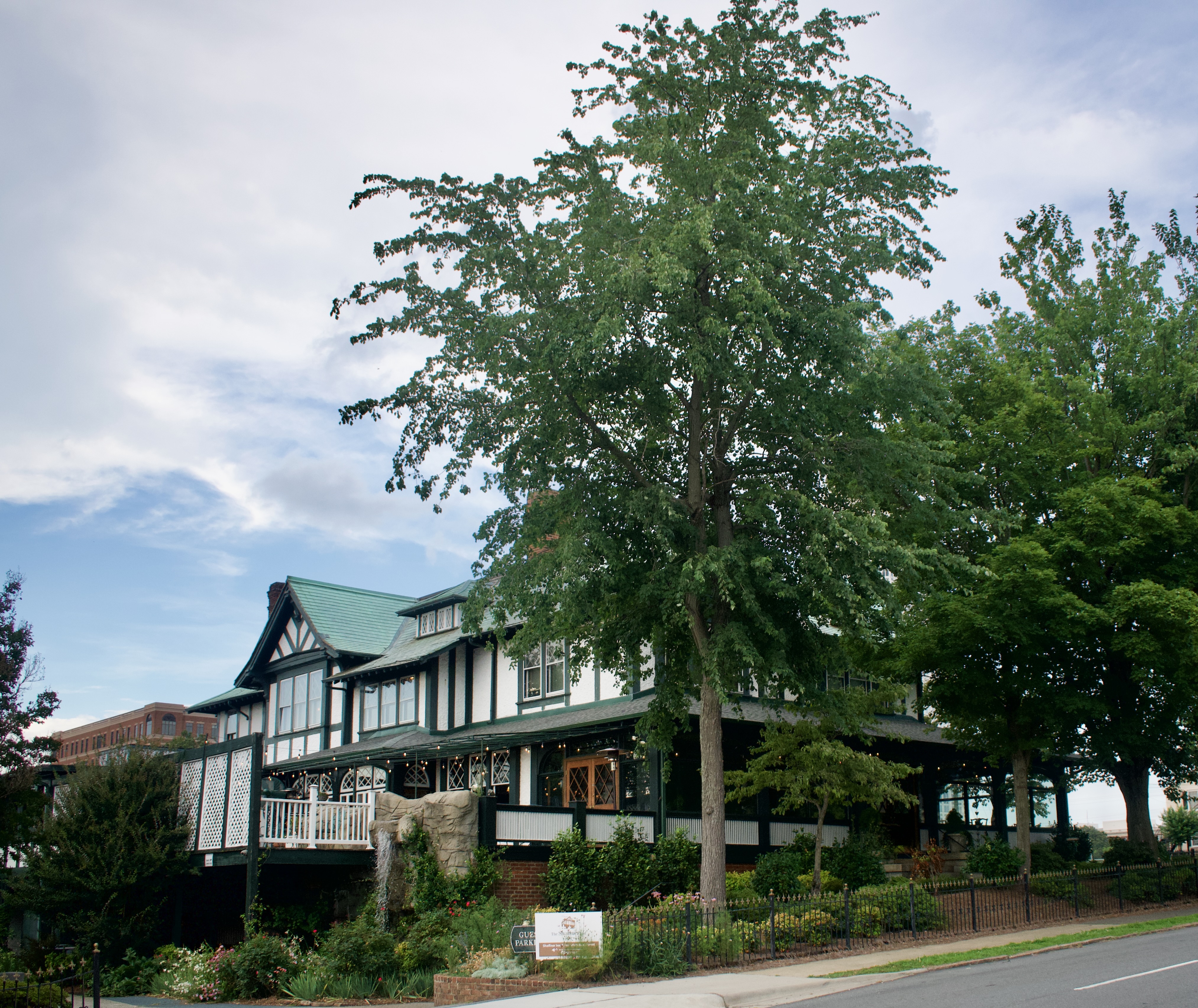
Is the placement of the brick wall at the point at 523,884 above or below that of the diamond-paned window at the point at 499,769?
below

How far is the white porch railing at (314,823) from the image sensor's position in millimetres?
21484

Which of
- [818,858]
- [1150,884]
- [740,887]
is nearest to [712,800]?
[740,887]

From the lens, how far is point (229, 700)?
1793 inches

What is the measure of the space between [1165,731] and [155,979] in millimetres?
25546

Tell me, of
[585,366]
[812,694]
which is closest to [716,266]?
[585,366]

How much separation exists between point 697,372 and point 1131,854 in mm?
20093

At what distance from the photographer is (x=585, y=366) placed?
1972 cm

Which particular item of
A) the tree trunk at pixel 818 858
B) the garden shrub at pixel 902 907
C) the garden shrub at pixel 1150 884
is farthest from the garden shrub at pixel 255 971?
the garden shrub at pixel 1150 884

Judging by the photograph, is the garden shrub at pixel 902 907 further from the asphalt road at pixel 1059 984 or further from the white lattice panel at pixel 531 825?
the white lattice panel at pixel 531 825

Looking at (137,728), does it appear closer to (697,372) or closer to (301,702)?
(301,702)

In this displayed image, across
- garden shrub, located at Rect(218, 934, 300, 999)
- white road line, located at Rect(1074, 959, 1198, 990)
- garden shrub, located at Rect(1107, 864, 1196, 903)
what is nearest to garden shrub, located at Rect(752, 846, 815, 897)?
garden shrub, located at Rect(1107, 864, 1196, 903)

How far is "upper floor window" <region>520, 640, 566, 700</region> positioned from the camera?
30.9 m

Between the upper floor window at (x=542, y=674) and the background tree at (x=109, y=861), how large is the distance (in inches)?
455

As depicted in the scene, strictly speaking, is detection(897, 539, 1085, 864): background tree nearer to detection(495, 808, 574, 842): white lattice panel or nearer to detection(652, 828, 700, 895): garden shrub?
detection(652, 828, 700, 895): garden shrub
